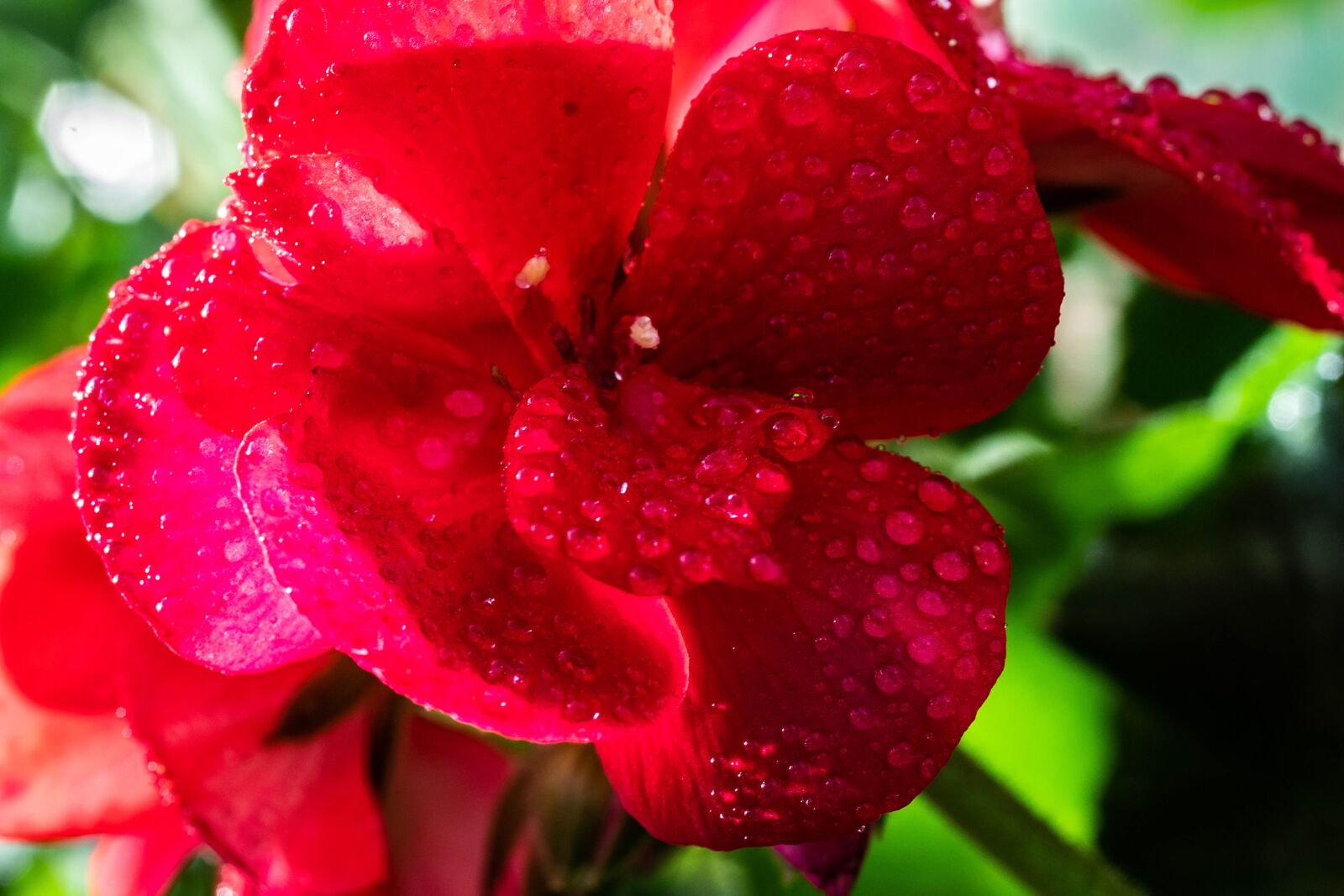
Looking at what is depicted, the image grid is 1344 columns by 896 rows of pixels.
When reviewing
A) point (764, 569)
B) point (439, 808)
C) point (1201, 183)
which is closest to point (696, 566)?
point (764, 569)

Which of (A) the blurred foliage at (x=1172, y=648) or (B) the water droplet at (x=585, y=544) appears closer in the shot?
(B) the water droplet at (x=585, y=544)

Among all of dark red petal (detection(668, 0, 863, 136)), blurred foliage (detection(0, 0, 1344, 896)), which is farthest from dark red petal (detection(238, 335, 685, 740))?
blurred foliage (detection(0, 0, 1344, 896))

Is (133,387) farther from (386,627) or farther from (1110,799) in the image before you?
(1110,799)

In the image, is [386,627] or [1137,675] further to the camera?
[1137,675]

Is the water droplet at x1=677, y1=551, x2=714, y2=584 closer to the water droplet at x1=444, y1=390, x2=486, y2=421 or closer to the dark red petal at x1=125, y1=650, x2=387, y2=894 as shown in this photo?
the water droplet at x1=444, y1=390, x2=486, y2=421

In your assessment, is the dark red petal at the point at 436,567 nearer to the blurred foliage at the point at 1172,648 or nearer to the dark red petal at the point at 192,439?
the dark red petal at the point at 192,439

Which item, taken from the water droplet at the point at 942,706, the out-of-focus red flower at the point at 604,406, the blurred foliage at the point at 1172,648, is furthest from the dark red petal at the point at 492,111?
the blurred foliage at the point at 1172,648

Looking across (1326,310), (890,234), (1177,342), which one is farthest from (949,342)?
(1177,342)
